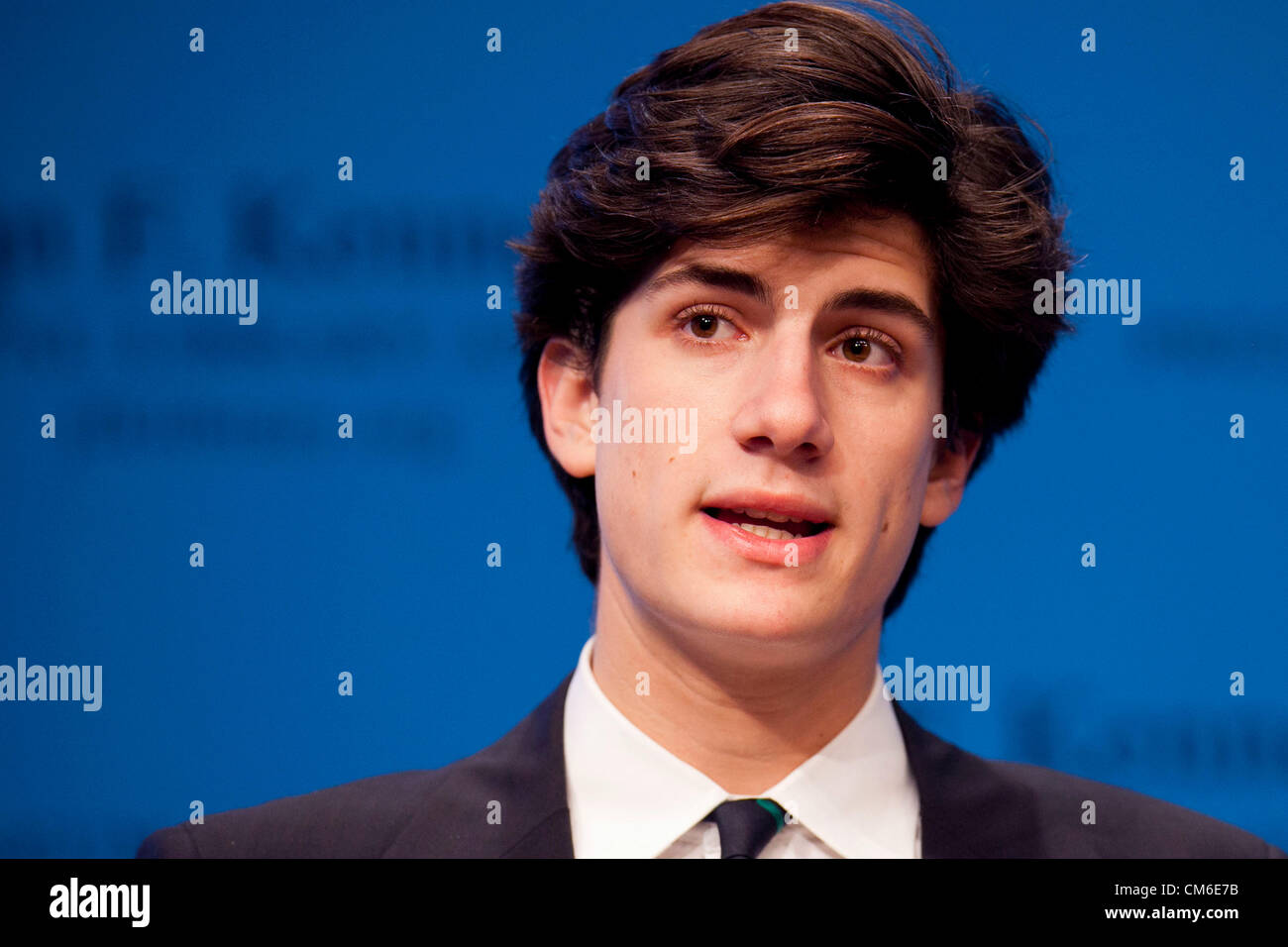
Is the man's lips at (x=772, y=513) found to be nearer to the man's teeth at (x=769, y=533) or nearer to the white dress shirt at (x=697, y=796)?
the man's teeth at (x=769, y=533)

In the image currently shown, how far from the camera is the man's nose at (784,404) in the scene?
5.94 feet

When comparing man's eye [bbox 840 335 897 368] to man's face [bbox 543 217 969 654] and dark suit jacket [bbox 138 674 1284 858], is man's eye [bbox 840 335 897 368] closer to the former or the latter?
man's face [bbox 543 217 969 654]

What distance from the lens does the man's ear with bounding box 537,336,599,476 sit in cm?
210

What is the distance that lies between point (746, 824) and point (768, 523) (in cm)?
41

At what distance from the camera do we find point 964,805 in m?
2.02

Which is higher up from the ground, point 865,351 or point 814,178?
point 814,178

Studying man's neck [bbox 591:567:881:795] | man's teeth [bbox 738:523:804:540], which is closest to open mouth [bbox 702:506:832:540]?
man's teeth [bbox 738:523:804:540]

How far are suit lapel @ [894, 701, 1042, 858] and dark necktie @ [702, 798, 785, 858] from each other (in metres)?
0.24

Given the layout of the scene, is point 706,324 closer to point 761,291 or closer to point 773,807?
point 761,291

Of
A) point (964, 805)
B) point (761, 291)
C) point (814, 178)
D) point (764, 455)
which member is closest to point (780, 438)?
point (764, 455)

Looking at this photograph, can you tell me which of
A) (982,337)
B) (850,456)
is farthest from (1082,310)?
(850,456)

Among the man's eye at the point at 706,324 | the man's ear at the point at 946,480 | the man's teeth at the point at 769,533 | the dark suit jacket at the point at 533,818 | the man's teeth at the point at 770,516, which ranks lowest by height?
the dark suit jacket at the point at 533,818

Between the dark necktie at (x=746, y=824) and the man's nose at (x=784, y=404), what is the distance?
485 millimetres

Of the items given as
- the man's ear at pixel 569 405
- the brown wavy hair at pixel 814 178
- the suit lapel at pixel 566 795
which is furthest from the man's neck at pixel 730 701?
the brown wavy hair at pixel 814 178
